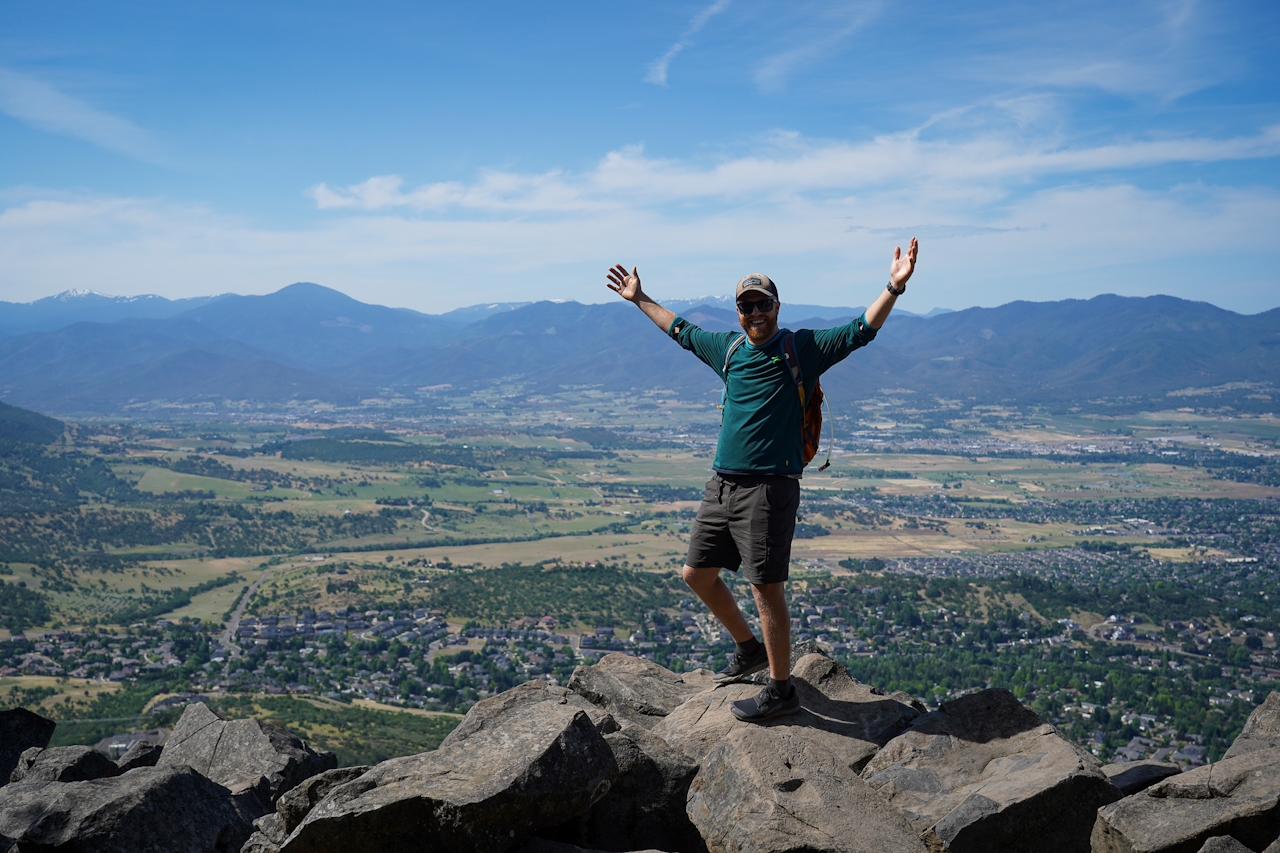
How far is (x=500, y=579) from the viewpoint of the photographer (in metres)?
65.7

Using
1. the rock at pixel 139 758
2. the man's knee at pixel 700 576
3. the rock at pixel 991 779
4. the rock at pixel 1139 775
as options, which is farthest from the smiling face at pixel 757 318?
the rock at pixel 139 758

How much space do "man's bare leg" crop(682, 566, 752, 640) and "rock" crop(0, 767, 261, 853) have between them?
411 centimetres

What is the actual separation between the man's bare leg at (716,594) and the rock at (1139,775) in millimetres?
3058

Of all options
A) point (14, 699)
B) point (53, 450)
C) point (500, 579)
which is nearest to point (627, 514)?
point (500, 579)

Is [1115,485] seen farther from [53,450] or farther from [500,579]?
[53,450]

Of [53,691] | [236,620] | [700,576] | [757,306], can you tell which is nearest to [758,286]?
[757,306]

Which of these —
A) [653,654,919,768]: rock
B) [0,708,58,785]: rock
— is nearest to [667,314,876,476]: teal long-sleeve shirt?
[653,654,919,768]: rock

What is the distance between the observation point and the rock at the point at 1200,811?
228 inches

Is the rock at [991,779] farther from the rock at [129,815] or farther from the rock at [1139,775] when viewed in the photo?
the rock at [129,815]

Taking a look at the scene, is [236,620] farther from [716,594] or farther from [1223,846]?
[1223,846]

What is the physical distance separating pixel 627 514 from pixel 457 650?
201 ft

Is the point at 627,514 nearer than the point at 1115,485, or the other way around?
the point at 627,514

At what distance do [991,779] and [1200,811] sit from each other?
144 centimetres

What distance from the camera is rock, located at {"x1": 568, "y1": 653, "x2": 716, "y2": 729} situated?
9109 mm
